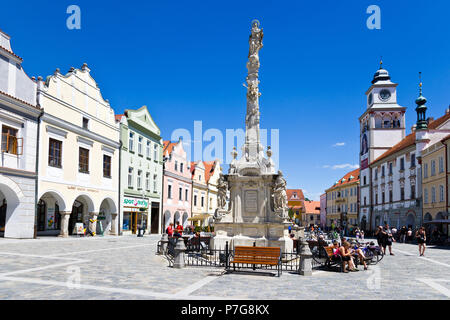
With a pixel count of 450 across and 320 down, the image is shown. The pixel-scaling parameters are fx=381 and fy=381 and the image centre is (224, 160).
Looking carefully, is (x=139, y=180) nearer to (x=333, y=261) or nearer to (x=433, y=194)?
(x=333, y=261)

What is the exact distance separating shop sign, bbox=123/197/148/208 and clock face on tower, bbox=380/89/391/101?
1696 inches

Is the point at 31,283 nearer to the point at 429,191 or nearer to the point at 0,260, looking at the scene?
the point at 0,260

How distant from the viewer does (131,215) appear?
37062mm

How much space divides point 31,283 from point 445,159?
3585 centimetres

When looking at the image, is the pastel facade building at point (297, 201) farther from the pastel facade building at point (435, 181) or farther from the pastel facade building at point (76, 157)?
the pastel facade building at point (76, 157)

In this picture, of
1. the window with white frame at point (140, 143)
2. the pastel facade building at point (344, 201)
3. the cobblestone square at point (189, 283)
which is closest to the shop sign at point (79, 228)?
the window with white frame at point (140, 143)

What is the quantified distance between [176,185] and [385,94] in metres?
38.1

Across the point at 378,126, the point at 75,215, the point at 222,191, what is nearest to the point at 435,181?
the point at 378,126

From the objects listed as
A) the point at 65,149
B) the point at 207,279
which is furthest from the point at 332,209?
the point at 207,279

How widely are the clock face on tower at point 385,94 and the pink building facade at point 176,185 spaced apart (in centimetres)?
3422

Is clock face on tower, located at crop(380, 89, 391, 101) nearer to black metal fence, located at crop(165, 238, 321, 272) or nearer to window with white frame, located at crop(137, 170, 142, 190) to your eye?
window with white frame, located at crop(137, 170, 142, 190)

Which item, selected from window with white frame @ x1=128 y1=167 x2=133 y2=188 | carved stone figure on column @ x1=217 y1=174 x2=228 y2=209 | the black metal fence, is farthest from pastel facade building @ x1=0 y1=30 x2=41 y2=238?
carved stone figure on column @ x1=217 y1=174 x2=228 y2=209

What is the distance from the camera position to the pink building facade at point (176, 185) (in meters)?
44.4
